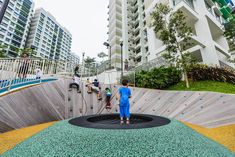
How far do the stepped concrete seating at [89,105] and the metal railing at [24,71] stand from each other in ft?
2.24

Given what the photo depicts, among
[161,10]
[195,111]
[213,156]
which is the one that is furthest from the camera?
[161,10]

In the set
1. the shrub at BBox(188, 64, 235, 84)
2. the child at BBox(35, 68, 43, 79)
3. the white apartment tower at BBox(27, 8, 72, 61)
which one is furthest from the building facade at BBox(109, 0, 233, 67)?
the white apartment tower at BBox(27, 8, 72, 61)

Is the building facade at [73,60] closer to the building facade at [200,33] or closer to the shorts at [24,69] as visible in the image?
the shorts at [24,69]

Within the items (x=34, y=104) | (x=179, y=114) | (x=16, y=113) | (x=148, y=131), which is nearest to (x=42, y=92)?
(x=34, y=104)

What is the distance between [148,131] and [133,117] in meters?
2.12

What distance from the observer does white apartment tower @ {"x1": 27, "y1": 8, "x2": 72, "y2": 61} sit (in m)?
56.4

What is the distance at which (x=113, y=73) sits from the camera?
14391 mm

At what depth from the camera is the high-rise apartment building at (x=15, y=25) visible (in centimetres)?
4431

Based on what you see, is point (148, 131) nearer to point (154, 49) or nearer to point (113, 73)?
Answer: point (113, 73)

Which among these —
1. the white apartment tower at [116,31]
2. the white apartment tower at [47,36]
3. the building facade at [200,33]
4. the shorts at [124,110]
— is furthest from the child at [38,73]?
the white apartment tower at [47,36]

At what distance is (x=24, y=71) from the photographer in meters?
→ 5.30

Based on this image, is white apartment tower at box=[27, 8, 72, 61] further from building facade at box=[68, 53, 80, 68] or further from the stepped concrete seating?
the stepped concrete seating

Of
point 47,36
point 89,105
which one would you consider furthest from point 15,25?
point 89,105

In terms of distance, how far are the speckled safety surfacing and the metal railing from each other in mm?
3489
